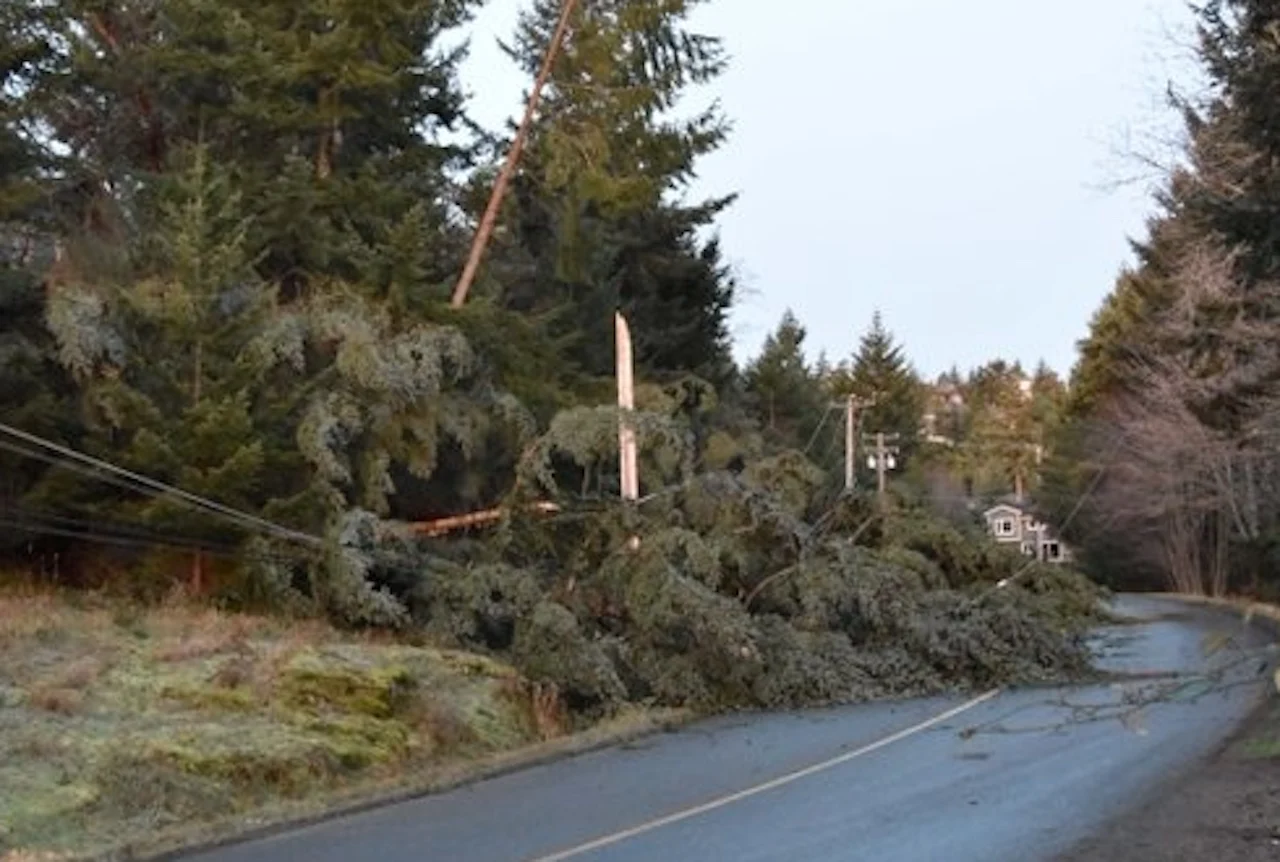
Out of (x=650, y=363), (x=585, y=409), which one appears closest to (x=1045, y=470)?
(x=650, y=363)

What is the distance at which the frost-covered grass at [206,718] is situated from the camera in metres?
10.9

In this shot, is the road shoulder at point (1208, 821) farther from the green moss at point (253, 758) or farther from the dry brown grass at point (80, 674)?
the dry brown grass at point (80, 674)

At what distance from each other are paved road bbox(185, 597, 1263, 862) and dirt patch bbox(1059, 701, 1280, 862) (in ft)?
0.93

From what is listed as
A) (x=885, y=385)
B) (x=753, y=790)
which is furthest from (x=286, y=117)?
(x=885, y=385)

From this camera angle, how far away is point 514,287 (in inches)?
1308

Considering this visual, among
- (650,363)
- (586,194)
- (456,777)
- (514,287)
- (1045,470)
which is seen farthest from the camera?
(1045,470)

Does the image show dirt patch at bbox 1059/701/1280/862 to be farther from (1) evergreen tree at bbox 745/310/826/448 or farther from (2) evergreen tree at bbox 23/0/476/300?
(1) evergreen tree at bbox 745/310/826/448

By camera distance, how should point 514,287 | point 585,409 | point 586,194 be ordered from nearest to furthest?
point 585,409 < point 586,194 < point 514,287

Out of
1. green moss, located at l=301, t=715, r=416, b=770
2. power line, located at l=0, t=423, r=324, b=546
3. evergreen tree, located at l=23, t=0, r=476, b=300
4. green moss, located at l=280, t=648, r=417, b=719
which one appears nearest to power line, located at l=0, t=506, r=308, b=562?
power line, located at l=0, t=423, r=324, b=546

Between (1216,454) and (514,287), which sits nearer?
(514,287)

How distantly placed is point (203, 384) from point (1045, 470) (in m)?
53.7

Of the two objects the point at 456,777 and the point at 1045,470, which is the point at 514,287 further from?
the point at 1045,470

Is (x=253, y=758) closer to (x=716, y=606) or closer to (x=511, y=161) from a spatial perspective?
(x=716, y=606)

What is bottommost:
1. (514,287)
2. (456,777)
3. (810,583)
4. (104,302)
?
(456,777)
